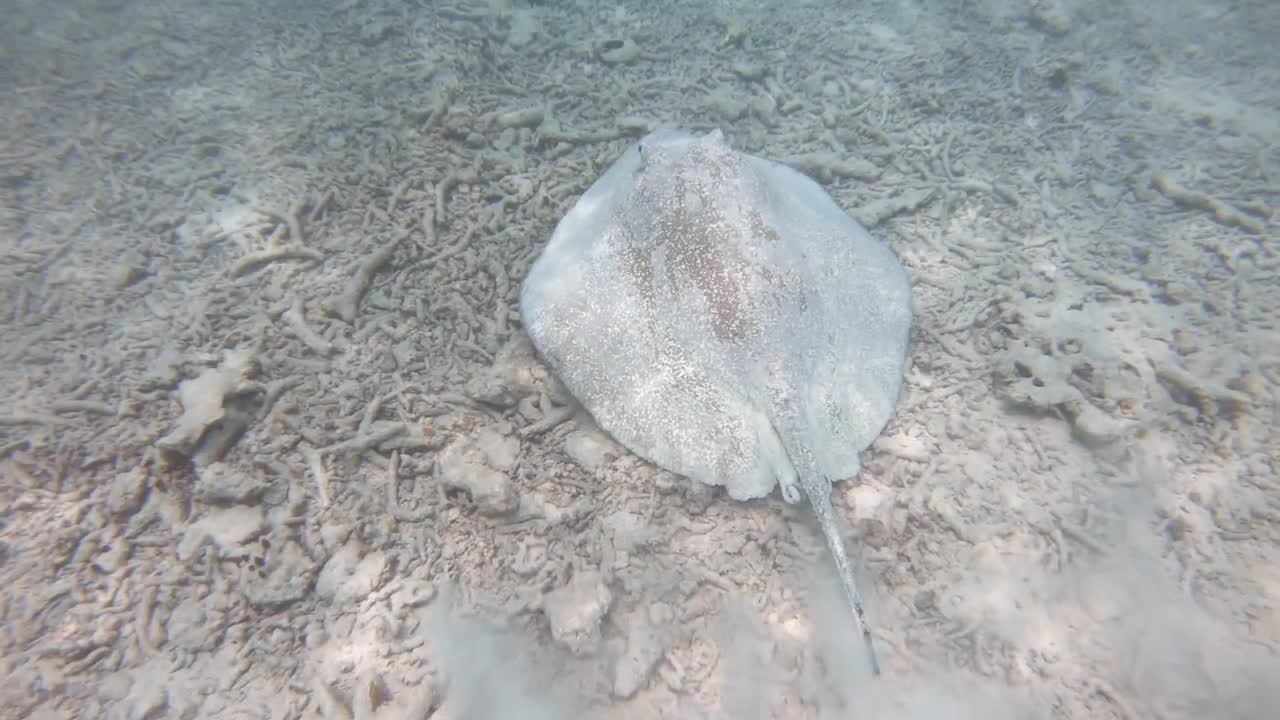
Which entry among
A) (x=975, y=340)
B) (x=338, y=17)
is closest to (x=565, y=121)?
(x=338, y=17)

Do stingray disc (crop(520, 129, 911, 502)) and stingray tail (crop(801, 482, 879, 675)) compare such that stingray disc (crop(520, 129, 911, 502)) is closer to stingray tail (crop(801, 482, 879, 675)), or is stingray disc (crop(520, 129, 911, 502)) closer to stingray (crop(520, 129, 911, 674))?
stingray (crop(520, 129, 911, 674))

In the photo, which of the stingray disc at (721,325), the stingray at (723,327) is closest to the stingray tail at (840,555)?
the stingray at (723,327)

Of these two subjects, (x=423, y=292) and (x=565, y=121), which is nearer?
(x=423, y=292)

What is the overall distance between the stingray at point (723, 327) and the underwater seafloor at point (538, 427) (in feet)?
1.15

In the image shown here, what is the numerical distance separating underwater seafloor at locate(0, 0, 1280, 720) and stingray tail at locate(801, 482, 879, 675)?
15cm

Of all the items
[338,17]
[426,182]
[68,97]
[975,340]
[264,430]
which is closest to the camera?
[264,430]

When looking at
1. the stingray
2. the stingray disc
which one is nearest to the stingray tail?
the stingray

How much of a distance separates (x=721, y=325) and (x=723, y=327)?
2 cm

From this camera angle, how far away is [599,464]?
3572 mm

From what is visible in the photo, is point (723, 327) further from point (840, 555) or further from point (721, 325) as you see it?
point (840, 555)

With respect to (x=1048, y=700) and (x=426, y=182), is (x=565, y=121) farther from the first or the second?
(x=1048, y=700)

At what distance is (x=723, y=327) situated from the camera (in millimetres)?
3494

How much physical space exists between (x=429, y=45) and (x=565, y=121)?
2249mm

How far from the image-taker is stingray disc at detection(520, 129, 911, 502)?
3277 mm
